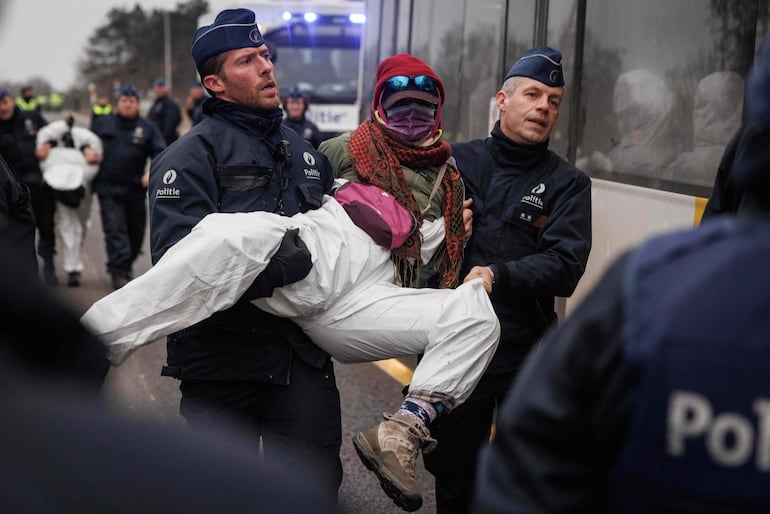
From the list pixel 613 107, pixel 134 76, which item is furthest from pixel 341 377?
pixel 134 76

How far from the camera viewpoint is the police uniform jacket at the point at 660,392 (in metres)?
1.33

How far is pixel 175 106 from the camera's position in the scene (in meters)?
15.3

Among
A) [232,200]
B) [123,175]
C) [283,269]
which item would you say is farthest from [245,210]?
[123,175]

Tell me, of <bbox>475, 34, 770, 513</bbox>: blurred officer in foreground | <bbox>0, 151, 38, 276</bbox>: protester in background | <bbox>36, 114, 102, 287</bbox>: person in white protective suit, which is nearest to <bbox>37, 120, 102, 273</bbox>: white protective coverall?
<bbox>36, 114, 102, 287</bbox>: person in white protective suit

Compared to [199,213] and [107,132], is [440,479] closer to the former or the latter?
[199,213]

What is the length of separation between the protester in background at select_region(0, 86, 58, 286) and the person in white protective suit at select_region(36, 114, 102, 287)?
0.11m

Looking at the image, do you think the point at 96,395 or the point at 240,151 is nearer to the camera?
the point at 96,395

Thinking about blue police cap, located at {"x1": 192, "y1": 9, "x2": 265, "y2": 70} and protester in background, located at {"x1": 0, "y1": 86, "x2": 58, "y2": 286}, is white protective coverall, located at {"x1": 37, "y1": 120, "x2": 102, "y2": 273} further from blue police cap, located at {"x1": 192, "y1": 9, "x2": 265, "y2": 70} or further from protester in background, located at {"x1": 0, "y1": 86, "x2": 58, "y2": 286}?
blue police cap, located at {"x1": 192, "y1": 9, "x2": 265, "y2": 70}

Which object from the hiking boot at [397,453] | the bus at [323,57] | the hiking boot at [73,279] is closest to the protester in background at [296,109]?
the hiking boot at [73,279]

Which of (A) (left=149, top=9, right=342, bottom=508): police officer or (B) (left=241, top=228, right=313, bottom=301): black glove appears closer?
(B) (left=241, top=228, right=313, bottom=301): black glove

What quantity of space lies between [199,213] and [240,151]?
0.26 metres

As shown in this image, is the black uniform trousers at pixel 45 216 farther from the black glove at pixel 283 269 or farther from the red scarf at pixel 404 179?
the black glove at pixel 283 269

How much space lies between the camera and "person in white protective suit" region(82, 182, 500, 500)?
3100 millimetres

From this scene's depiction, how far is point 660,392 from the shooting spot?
134 centimetres
